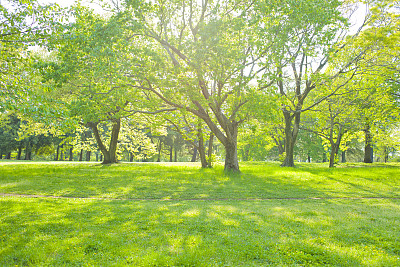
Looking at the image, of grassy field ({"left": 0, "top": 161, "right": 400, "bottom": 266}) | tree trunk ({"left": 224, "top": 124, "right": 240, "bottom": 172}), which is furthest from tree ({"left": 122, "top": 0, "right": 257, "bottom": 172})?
grassy field ({"left": 0, "top": 161, "right": 400, "bottom": 266})

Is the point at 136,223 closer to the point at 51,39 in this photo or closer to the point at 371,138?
the point at 51,39

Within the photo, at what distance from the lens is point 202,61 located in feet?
56.4

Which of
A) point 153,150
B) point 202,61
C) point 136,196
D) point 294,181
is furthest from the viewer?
point 153,150

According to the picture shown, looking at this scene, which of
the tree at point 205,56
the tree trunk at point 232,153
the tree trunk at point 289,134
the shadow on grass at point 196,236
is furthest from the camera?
the tree trunk at point 289,134

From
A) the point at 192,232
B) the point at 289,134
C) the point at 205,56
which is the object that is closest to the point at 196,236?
the point at 192,232

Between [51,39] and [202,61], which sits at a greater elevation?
[202,61]

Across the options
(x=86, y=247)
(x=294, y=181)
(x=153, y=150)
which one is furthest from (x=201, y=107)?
(x=153, y=150)

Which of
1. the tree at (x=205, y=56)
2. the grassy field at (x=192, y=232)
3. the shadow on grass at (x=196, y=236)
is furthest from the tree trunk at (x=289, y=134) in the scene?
the shadow on grass at (x=196, y=236)

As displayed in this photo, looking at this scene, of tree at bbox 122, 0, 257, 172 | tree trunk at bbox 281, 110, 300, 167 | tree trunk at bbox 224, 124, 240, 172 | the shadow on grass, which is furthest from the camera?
tree trunk at bbox 281, 110, 300, 167

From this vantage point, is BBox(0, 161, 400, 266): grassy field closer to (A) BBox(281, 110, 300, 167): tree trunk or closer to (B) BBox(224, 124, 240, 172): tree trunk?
(B) BBox(224, 124, 240, 172): tree trunk

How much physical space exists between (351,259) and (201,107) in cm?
1699

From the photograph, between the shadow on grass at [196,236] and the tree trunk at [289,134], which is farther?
the tree trunk at [289,134]

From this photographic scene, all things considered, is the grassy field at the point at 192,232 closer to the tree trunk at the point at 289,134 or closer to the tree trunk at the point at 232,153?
the tree trunk at the point at 232,153

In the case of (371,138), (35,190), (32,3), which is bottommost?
(35,190)
